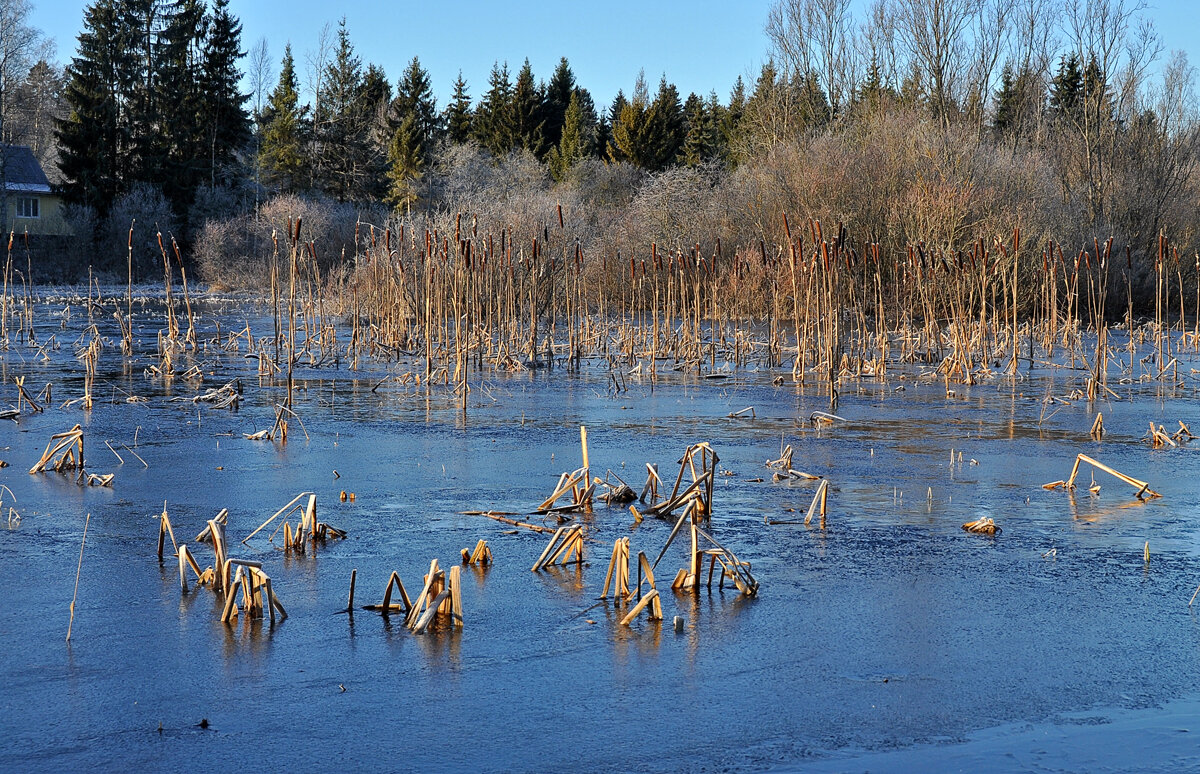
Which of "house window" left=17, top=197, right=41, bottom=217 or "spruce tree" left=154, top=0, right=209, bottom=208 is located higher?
"spruce tree" left=154, top=0, right=209, bottom=208

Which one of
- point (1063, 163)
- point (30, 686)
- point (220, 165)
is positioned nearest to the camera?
point (30, 686)

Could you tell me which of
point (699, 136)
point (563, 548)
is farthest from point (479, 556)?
point (699, 136)

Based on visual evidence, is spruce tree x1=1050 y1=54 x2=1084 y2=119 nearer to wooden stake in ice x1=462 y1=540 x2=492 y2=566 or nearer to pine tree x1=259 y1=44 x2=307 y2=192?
pine tree x1=259 y1=44 x2=307 y2=192

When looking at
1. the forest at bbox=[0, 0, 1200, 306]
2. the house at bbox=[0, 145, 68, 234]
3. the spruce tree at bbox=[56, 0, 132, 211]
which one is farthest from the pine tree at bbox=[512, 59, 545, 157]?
the house at bbox=[0, 145, 68, 234]

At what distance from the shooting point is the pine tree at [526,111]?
52.1m

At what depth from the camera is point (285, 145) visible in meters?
49.6

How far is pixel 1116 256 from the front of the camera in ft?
91.7

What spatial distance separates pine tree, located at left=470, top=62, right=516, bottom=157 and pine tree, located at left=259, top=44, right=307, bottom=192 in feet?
25.2

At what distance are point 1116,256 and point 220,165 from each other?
3360 centimetres

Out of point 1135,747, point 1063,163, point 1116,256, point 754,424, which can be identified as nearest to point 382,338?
point 754,424

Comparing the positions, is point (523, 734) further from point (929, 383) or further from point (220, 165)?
point (220, 165)

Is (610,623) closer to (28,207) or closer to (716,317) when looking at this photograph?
(716,317)

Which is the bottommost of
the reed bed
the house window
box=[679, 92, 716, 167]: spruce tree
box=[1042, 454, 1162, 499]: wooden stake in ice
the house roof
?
box=[1042, 454, 1162, 499]: wooden stake in ice

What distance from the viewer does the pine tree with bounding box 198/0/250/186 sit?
46312mm
